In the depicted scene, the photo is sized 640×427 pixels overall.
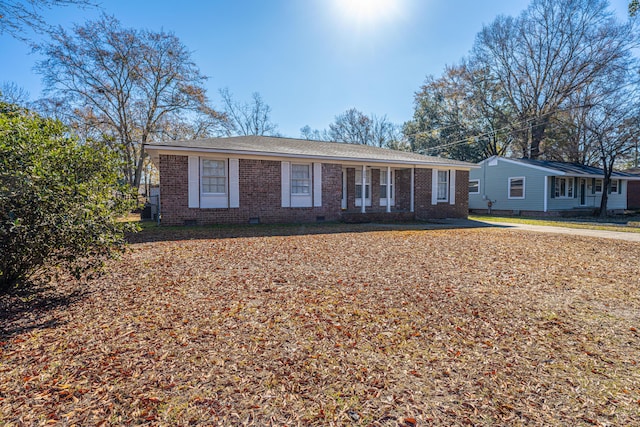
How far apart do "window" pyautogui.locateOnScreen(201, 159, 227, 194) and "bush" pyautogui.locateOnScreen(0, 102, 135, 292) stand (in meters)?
7.09

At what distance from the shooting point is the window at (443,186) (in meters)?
16.3

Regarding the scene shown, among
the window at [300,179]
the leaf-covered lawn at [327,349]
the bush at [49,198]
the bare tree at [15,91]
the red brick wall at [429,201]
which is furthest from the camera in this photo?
the bare tree at [15,91]

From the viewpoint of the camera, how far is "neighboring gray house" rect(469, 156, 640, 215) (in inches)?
793

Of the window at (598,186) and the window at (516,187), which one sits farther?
the window at (598,186)

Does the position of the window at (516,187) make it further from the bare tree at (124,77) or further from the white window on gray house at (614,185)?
the bare tree at (124,77)

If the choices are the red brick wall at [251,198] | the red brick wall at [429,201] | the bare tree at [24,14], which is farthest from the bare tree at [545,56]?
the bare tree at [24,14]

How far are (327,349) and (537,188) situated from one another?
72.0 feet

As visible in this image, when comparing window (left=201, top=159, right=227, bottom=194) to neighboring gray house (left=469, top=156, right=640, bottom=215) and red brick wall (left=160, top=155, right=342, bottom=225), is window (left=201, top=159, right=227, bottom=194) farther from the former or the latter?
neighboring gray house (left=469, top=156, right=640, bottom=215)

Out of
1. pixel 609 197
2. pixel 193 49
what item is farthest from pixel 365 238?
pixel 609 197

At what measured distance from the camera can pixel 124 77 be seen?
2275 centimetres

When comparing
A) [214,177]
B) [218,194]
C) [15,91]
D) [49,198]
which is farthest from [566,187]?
[15,91]

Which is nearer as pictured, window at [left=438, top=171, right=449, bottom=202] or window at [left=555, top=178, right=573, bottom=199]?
window at [left=438, top=171, right=449, bottom=202]

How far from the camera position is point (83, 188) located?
375cm

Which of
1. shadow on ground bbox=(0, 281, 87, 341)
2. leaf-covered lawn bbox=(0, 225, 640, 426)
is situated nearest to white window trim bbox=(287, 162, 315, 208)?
leaf-covered lawn bbox=(0, 225, 640, 426)
